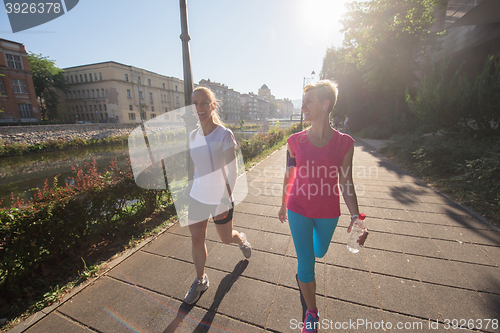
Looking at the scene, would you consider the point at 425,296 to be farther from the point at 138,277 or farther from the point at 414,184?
the point at 414,184

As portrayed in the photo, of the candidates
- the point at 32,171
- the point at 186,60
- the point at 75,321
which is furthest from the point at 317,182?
the point at 32,171

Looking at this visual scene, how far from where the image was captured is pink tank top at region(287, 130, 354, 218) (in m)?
1.78

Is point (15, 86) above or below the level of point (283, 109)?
below

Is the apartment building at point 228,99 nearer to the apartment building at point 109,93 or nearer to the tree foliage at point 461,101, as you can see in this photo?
the apartment building at point 109,93

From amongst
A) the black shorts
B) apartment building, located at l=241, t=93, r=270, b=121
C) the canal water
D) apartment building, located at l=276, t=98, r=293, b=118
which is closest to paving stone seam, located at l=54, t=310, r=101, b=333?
the black shorts

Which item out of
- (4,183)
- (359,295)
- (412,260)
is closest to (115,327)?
(359,295)

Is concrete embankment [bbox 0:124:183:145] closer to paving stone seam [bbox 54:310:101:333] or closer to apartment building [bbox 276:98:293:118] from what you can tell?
paving stone seam [bbox 54:310:101:333]

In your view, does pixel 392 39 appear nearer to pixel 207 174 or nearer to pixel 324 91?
pixel 324 91

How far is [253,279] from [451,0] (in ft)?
70.5

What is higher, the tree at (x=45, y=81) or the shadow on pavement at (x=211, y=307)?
the tree at (x=45, y=81)

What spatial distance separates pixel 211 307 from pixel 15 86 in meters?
54.8

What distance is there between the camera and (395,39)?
53.8ft

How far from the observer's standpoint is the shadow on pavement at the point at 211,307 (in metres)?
2.01

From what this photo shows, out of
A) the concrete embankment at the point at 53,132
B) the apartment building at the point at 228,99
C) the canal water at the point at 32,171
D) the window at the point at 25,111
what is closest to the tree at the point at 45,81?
the window at the point at 25,111
